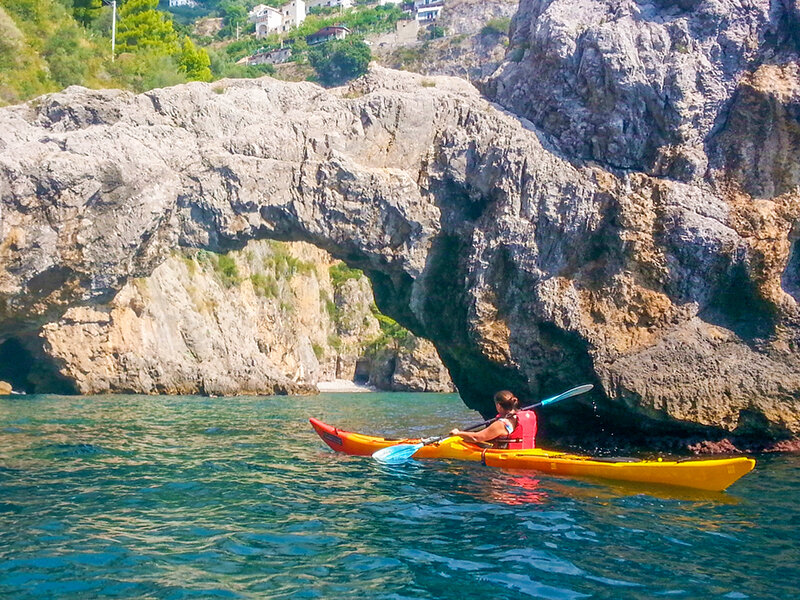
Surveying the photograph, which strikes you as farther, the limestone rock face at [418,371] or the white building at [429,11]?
the white building at [429,11]

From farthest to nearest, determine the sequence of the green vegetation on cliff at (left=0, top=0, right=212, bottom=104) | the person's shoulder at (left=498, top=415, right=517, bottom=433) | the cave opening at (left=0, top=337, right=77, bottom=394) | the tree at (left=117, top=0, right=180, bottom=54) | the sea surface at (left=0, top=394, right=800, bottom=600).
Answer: the tree at (left=117, top=0, right=180, bottom=54) < the green vegetation on cliff at (left=0, top=0, right=212, bottom=104) < the cave opening at (left=0, top=337, right=77, bottom=394) < the person's shoulder at (left=498, top=415, right=517, bottom=433) < the sea surface at (left=0, top=394, right=800, bottom=600)

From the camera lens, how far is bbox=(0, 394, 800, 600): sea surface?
5461mm

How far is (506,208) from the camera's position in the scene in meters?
13.4

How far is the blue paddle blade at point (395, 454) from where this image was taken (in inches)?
454

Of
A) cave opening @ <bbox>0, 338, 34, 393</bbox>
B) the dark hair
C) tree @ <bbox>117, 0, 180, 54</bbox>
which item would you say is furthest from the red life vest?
tree @ <bbox>117, 0, 180, 54</bbox>

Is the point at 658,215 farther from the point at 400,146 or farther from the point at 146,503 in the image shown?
the point at 146,503

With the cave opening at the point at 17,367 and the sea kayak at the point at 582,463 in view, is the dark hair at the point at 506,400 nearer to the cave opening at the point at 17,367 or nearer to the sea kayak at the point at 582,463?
the sea kayak at the point at 582,463

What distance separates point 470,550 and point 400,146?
376 inches

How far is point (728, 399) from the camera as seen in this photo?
12297mm

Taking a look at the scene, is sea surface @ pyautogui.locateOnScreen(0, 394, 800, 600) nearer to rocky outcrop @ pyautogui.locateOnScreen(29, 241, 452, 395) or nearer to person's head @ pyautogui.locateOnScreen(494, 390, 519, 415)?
person's head @ pyautogui.locateOnScreen(494, 390, 519, 415)

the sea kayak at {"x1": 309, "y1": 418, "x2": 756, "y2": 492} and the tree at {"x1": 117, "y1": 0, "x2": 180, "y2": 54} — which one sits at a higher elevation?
the tree at {"x1": 117, "y1": 0, "x2": 180, "y2": 54}

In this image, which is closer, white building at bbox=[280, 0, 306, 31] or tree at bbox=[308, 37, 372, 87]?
tree at bbox=[308, 37, 372, 87]

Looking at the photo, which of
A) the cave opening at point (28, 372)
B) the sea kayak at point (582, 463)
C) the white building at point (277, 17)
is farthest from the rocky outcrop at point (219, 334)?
the white building at point (277, 17)

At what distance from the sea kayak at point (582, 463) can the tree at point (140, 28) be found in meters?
36.6
